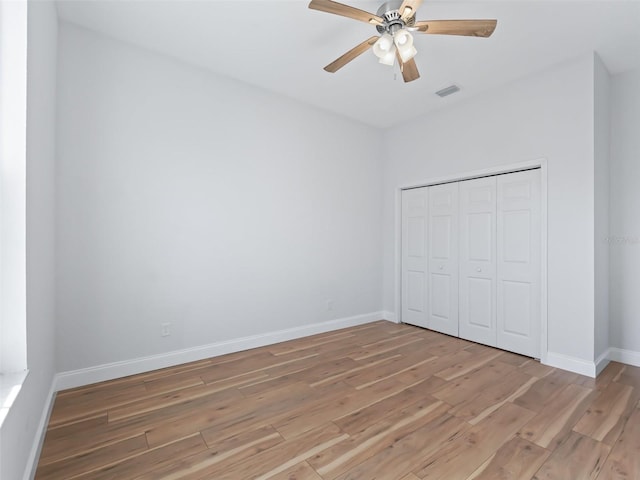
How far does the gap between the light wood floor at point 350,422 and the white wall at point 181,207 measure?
1.76 ft

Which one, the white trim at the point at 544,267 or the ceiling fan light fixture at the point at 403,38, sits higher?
the ceiling fan light fixture at the point at 403,38

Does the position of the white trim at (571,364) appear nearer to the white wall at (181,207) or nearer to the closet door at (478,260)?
the closet door at (478,260)

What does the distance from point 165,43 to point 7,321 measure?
2.58 m

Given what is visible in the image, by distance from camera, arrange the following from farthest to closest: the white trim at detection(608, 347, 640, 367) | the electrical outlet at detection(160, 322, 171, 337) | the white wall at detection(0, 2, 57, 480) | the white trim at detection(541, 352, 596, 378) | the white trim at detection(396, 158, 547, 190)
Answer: the white trim at detection(396, 158, 547, 190) → the white trim at detection(608, 347, 640, 367) → the electrical outlet at detection(160, 322, 171, 337) → the white trim at detection(541, 352, 596, 378) → the white wall at detection(0, 2, 57, 480)

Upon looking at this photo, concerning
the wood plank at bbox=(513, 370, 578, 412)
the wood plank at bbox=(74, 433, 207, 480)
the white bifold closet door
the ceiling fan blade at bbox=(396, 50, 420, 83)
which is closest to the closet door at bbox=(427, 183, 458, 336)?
the white bifold closet door

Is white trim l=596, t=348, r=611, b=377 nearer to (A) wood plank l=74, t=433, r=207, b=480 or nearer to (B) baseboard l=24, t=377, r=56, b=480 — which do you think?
(A) wood plank l=74, t=433, r=207, b=480

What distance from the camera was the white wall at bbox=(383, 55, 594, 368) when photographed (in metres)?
2.81

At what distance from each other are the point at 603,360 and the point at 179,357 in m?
4.17

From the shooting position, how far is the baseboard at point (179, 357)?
2.48 metres

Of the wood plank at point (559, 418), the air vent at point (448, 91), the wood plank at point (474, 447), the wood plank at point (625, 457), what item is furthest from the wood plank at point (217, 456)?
the air vent at point (448, 91)

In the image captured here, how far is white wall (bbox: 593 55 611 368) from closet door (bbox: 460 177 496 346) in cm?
89

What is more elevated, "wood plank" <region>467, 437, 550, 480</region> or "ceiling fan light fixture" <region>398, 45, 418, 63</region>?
"ceiling fan light fixture" <region>398, 45, 418, 63</region>

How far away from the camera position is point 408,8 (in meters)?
1.97

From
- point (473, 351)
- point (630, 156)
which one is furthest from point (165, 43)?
point (630, 156)
